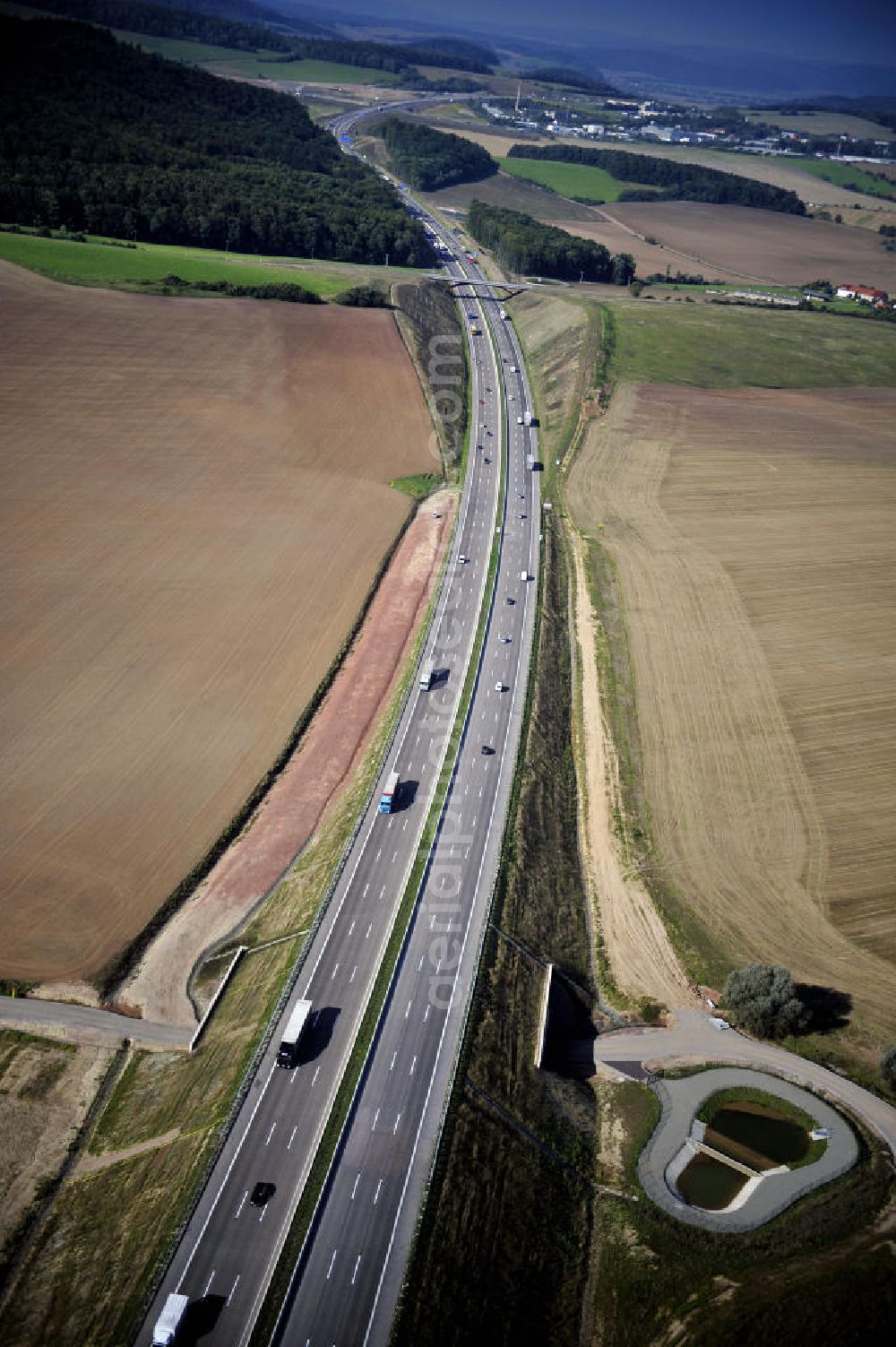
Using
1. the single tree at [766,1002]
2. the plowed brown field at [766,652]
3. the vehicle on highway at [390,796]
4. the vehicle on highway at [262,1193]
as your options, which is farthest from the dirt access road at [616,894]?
the vehicle on highway at [262,1193]

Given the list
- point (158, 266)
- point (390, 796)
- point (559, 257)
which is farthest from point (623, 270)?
point (390, 796)

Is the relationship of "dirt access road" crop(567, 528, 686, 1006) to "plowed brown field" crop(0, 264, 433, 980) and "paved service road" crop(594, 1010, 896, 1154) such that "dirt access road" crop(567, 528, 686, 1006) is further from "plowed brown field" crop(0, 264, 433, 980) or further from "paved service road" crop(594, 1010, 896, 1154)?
"plowed brown field" crop(0, 264, 433, 980)

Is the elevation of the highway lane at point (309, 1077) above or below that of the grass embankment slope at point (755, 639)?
below

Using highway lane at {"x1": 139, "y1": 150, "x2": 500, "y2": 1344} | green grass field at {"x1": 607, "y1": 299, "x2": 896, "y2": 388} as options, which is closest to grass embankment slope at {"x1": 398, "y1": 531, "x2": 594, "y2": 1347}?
highway lane at {"x1": 139, "y1": 150, "x2": 500, "y2": 1344}

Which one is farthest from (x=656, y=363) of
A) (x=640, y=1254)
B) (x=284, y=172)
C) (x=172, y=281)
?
(x=640, y=1254)

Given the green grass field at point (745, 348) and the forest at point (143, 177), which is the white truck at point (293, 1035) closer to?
the green grass field at point (745, 348)

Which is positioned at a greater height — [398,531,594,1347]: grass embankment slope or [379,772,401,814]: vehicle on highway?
[379,772,401,814]: vehicle on highway
